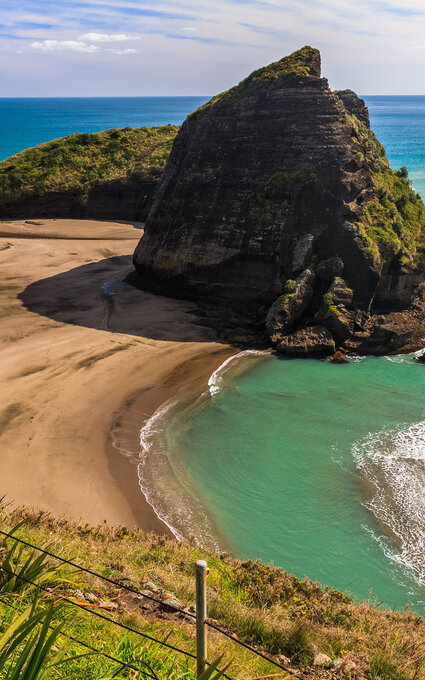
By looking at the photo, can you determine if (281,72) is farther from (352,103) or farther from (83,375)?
(83,375)

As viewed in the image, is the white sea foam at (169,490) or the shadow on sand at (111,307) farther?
the shadow on sand at (111,307)

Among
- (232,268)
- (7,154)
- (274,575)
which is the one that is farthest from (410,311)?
(7,154)

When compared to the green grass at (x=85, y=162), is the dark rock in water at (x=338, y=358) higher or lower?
lower

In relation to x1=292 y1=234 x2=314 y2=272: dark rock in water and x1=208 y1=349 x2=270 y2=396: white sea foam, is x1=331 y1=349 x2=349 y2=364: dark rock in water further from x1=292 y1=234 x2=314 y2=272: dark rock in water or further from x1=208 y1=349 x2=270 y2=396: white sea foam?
x1=292 y1=234 x2=314 y2=272: dark rock in water

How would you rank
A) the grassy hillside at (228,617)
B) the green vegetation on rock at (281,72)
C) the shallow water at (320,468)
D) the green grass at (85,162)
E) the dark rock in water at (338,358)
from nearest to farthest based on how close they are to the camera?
1. the grassy hillside at (228,617)
2. the shallow water at (320,468)
3. the dark rock in water at (338,358)
4. the green vegetation on rock at (281,72)
5. the green grass at (85,162)

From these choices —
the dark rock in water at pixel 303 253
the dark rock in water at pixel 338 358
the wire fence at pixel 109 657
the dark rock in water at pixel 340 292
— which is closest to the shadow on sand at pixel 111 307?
the dark rock in water at pixel 303 253

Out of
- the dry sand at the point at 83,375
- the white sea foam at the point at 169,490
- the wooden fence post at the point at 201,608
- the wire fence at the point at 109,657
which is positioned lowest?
the white sea foam at the point at 169,490

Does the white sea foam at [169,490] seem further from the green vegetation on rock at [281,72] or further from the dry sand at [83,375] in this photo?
the green vegetation on rock at [281,72]
